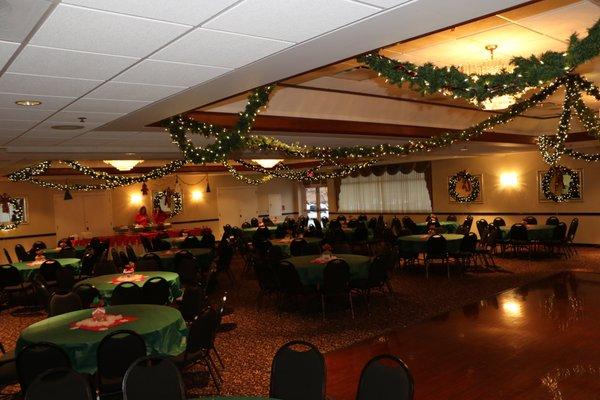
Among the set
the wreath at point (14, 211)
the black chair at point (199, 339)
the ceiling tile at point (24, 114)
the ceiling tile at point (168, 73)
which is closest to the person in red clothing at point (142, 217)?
the wreath at point (14, 211)

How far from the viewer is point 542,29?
18.0ft

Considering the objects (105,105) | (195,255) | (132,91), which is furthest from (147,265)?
(132,91)

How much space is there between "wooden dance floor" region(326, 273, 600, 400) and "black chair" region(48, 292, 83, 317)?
3430 mm

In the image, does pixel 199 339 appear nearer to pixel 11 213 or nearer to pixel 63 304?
pixel 63 304

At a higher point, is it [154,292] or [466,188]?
[466,188]

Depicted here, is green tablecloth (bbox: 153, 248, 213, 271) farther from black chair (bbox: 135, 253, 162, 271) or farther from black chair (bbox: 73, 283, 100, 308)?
black chair (bbox: 73, 283, 100, 308)

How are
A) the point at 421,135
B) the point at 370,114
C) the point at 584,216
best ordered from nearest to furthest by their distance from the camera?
the point at 370,114 < the point at 421,135 < the point at 584,216

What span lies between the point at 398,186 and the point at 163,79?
57.1ft

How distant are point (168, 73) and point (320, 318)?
532 centimetres

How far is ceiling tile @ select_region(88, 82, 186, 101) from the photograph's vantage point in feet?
14.4

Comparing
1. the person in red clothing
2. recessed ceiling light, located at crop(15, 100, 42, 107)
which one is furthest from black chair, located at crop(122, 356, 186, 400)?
the person in red clothing

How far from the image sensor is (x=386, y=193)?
69.9 feet

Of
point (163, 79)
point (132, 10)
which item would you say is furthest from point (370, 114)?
point (132, 10)

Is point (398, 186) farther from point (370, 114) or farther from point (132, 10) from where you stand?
point (132, 10)
